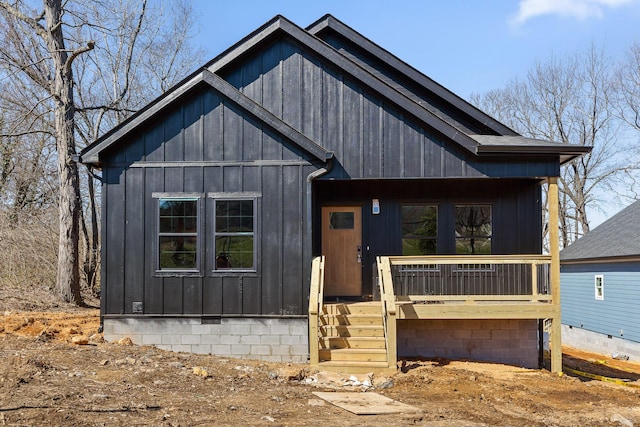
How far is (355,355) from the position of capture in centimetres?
1035

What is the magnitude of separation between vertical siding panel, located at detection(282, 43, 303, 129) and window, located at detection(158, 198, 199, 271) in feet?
8.66

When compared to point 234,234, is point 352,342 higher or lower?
lower

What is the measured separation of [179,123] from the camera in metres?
11.7

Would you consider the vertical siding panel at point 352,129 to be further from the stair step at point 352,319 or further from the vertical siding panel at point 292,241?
the stair step at point 352,319

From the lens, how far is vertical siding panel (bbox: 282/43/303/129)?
12312 millimetres

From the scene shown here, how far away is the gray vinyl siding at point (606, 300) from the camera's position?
1938 centimetres

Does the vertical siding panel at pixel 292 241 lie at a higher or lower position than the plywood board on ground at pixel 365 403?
higher

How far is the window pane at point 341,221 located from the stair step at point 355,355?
354 centimetres

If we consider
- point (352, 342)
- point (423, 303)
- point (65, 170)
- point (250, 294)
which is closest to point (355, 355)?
point (352, 342)

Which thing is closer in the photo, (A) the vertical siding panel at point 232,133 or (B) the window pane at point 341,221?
(A) the vertical siding panel at point 232,133

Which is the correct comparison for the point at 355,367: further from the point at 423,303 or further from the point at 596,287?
the point at 596,287

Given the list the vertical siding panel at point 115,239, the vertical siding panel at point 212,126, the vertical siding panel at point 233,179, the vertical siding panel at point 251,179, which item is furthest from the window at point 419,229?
the vertical siding panel at point 115,239

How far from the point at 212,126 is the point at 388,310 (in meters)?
4.97

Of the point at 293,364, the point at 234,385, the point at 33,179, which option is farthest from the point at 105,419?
the point at 33,179
